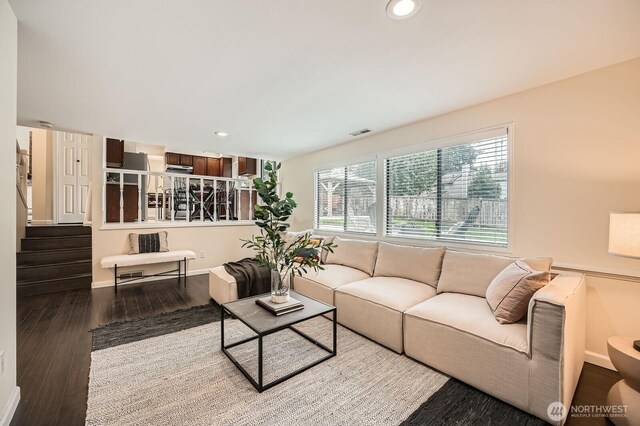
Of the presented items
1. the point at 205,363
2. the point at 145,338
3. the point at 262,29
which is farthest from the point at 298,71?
the point at 145,338

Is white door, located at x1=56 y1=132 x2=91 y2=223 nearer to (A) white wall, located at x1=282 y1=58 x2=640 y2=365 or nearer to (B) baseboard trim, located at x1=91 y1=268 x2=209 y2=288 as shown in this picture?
(B) baseboard trim, located at x1=91 y1=268 x2=209 y2=288

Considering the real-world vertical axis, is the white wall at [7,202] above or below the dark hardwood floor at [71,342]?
above

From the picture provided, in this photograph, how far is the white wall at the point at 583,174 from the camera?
78.5 inches

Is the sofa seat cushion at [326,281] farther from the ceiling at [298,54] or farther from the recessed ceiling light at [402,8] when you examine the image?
the recessed ceiling light at [402,8]

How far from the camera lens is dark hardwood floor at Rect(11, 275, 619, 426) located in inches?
66.1

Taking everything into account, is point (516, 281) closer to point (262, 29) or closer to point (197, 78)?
point (262, 29)

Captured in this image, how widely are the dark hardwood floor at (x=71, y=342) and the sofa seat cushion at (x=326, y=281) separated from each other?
4.69 feet

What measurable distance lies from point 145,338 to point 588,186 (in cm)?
411

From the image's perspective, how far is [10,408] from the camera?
5.17 feet

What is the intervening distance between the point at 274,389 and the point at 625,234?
8.04 ft

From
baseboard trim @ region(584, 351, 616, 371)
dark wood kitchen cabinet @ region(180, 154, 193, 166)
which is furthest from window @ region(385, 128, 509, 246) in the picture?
dark wood kitchen cabinet @ region(180, 154, 193, 166)

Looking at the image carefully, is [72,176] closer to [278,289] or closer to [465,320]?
[278,289]

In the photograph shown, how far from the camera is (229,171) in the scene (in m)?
7.63

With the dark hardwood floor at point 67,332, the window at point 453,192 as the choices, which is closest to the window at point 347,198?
the window at point 453,192
